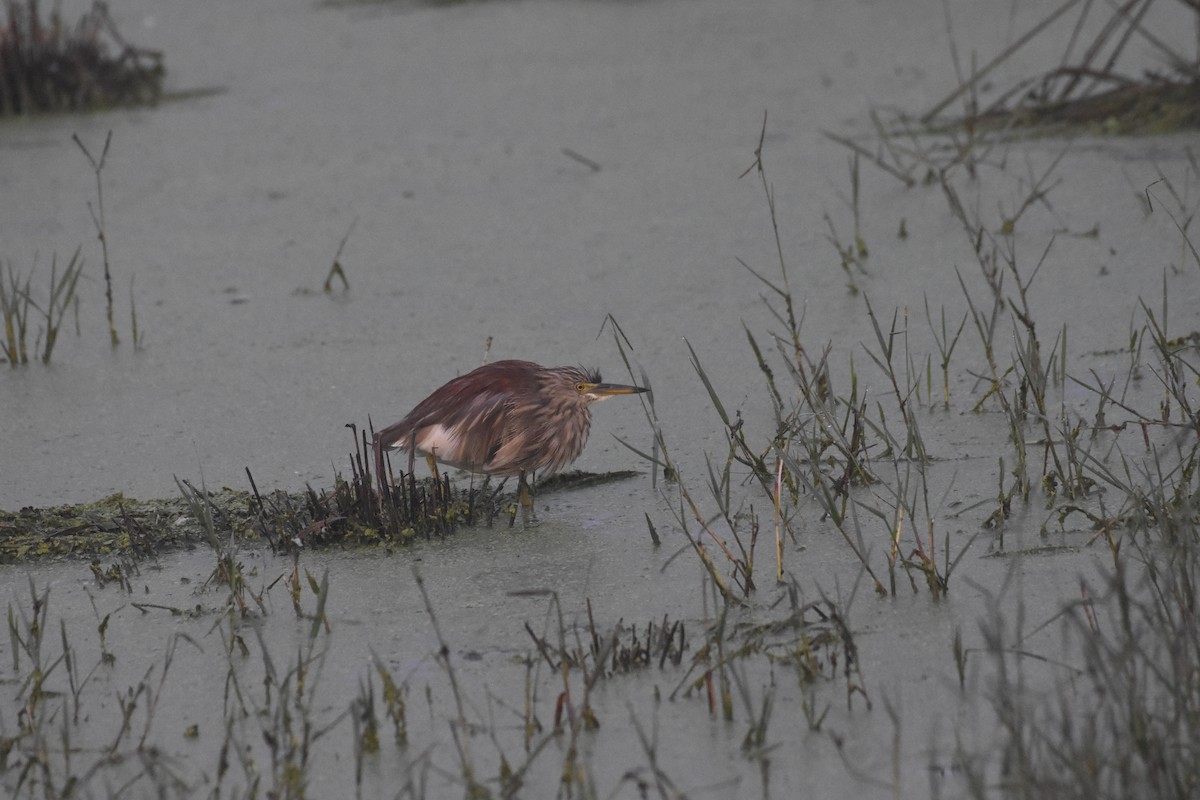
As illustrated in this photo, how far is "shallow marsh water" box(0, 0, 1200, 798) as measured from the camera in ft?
5.86

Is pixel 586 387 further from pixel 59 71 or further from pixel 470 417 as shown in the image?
pixel 59 71

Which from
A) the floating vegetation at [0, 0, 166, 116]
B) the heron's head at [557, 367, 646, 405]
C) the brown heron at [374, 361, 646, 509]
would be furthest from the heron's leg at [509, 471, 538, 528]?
the floating vegetation at [0, 0, 166, 116]

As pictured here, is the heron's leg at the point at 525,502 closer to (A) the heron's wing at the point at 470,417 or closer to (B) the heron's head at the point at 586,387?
(A) the heron's wing at the point at 470,417

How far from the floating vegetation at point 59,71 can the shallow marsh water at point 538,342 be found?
0.13 meters

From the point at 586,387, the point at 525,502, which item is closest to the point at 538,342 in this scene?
the point at 586,387

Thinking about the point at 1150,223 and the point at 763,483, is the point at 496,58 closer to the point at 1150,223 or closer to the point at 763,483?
the point at 1150,223

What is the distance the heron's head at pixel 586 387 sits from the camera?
8.27 ft

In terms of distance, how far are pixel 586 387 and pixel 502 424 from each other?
21 centimetres

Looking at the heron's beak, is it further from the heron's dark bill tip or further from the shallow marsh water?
the shallow marsh water

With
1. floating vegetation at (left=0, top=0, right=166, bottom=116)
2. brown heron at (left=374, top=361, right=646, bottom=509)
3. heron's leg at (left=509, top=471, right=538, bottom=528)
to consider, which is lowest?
heron's leg at (left=509, top=471, right=538, bottom=528)

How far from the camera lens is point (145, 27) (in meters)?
6.81

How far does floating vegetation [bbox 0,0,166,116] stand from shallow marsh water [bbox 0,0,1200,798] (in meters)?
0.13

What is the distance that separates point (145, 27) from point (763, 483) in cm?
526

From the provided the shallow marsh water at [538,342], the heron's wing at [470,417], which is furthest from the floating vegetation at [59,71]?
the heron's wing at [470,417]
